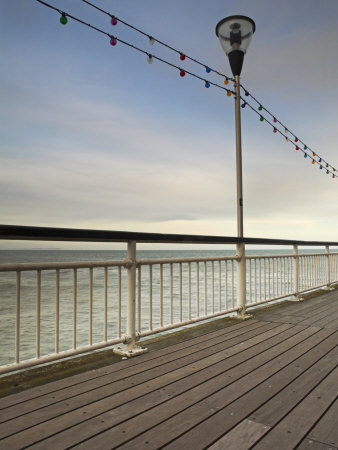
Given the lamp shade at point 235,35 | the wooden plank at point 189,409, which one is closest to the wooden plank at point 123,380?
the wooden plank at point 189,409

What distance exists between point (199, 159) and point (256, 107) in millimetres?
8536

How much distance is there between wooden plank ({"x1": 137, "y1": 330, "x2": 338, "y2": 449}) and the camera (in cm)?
127

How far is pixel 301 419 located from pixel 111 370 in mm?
1230

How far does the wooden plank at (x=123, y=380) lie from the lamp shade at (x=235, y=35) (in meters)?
3.46

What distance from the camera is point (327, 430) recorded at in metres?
1.32

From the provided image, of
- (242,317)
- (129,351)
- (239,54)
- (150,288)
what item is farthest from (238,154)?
(129,351)

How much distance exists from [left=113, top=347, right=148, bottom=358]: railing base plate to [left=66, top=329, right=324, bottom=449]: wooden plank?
74cm

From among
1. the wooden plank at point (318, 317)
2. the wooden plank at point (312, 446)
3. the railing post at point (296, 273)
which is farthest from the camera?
the railing post at point (296, 273)

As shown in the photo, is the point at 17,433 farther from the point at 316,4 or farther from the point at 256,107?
the point at 316,4

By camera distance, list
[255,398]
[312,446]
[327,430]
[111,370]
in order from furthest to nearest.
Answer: [111,370] < [255,398] < [327,430] < [312,446]

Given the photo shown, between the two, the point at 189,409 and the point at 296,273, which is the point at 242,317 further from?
the point at 189,409

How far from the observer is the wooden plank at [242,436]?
1.21 meters

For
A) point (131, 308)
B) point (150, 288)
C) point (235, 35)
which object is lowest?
point (131, 308)

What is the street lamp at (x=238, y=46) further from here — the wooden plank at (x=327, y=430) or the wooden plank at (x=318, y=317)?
the wooden plank at (x=327, y=430)
